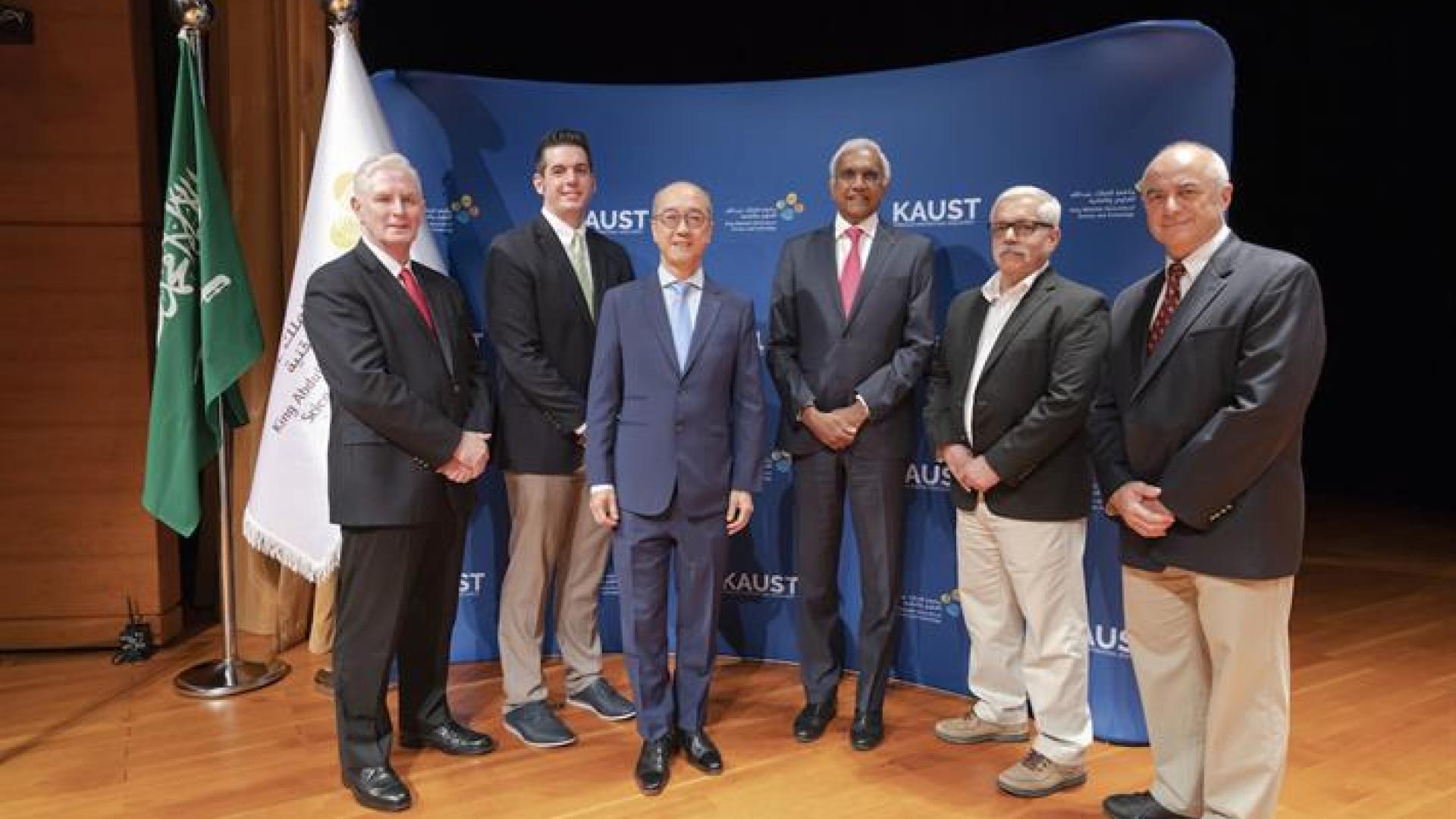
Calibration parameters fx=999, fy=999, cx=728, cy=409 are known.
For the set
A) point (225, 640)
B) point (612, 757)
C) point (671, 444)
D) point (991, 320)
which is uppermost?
point (991, 320)

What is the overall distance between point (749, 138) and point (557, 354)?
1.34 meters

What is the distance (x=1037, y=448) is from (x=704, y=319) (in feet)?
3.51

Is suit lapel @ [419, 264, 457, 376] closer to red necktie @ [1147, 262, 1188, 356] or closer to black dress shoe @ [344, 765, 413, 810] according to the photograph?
black dress shoe @ [344, 765, 413, 810]

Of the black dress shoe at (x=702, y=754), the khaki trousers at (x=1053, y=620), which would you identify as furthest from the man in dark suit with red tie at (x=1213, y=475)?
the black dress shoe at (x=702, y=754)

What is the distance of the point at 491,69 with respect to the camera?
237 inches

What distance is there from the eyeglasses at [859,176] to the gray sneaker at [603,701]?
79.0 inches

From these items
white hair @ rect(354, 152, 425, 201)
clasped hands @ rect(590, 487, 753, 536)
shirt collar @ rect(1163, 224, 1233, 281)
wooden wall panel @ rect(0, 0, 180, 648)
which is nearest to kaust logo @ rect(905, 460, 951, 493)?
clasped hands @ rect(590, 487, 753, 536)

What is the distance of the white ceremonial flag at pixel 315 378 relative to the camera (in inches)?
150

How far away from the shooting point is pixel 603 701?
367cm

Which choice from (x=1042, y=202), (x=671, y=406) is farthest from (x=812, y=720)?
(x=1042, y=202)

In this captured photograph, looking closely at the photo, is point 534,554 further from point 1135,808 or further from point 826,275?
point 1135,808

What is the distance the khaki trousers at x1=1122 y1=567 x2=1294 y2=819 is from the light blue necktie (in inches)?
55.5

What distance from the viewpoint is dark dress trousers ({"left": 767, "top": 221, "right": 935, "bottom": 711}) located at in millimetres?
3363

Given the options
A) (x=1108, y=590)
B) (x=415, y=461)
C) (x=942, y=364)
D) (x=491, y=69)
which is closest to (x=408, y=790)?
(x=415, y=461)
